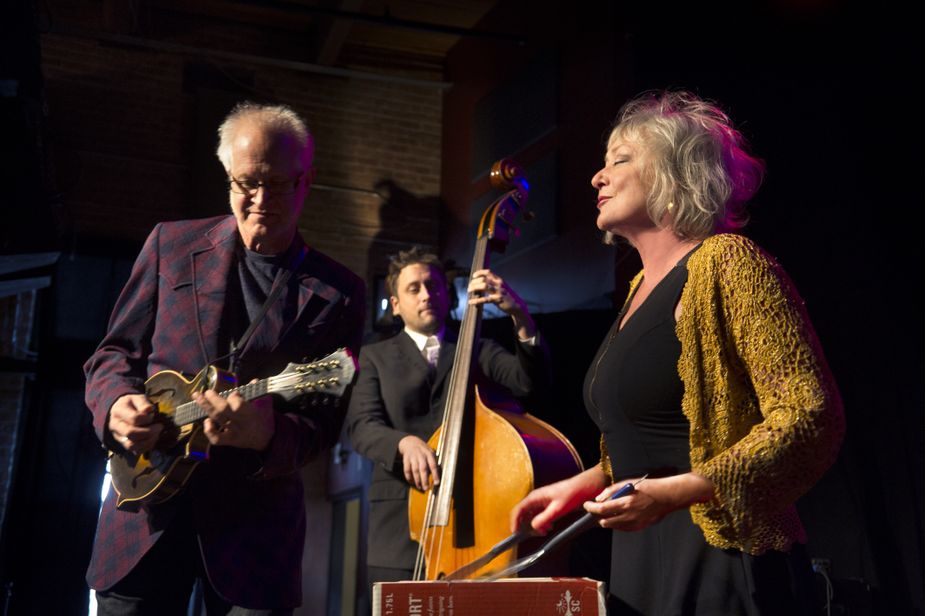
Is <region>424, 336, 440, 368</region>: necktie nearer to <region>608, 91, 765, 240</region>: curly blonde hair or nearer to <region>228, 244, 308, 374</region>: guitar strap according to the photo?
<region>228, 244, 308, 374</region>: guitar strap

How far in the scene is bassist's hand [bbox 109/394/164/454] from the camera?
1.81 metres

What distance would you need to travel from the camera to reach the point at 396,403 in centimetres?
337

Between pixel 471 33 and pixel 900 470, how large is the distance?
4857mm

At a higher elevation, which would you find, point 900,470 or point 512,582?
point 900,470

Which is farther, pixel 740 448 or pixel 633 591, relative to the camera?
pixel 633 591

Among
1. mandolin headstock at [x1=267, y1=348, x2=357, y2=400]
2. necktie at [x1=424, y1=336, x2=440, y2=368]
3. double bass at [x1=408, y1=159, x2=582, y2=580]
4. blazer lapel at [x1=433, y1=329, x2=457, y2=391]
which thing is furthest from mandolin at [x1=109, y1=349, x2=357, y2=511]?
necktie at [x1=424, y1=336, x2=440, y2=368]

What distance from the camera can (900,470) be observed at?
3842 mm

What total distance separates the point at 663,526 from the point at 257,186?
1.16m

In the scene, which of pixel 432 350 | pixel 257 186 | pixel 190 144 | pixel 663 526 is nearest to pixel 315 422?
pixel 257 186

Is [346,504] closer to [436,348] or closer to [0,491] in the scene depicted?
[0,491]

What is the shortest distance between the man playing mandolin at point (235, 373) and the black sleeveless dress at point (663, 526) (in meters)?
0.65

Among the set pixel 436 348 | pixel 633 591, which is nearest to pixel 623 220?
pixel 633 591

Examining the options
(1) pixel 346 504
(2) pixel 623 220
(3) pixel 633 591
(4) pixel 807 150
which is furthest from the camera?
(1) pixel 346 504

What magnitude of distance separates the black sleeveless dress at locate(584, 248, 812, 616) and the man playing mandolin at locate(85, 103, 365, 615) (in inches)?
25.4
